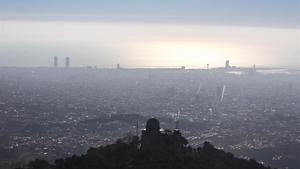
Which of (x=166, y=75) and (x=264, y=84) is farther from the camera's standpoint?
(x=166, y=75)

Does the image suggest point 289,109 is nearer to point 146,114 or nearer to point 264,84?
point 146,114

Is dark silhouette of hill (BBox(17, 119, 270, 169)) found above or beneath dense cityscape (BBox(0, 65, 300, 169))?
above

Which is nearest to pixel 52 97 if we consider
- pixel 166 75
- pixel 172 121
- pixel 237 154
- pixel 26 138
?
pixel 172 121

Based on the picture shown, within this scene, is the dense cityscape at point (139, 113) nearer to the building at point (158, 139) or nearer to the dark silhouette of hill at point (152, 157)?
the building at point (158, 139)

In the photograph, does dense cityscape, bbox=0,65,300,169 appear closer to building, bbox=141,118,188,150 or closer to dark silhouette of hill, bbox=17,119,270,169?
building, bbox=141,118,188,150

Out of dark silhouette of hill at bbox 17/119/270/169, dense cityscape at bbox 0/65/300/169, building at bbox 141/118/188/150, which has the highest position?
building at bbox 141/118/188/150

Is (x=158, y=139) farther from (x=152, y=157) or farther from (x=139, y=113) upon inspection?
(x=139, y=113)

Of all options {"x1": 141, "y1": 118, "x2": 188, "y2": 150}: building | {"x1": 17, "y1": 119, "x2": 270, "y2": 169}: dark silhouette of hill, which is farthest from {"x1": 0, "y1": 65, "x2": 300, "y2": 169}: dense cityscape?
{"x1": 17, "y1": 119, "x2": 270, "y2": 169}: dark silhouette of hill
